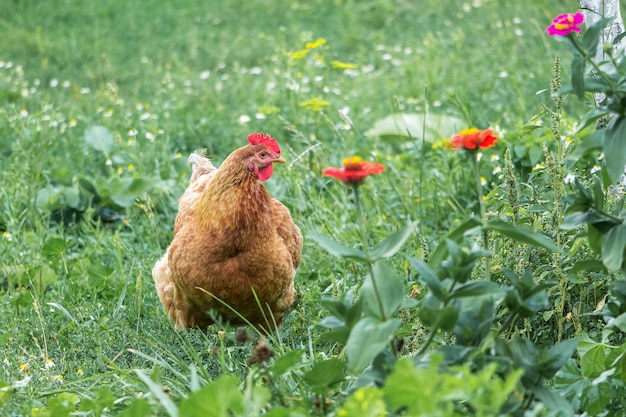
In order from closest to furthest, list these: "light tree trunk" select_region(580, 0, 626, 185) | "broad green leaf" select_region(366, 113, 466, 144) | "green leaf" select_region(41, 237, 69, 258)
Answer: "light tree trunk" select_region(580, 0, 626, 185), "green leaf" select_region(41, 237, 69, 258), "broad green leaf" select_region(366, 113, 466, 144)

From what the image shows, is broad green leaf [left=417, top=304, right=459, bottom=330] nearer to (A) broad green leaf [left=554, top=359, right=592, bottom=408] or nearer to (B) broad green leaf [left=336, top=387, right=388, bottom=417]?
(B) broad green leaf [left=336, top=387, right=388, bottom=417]

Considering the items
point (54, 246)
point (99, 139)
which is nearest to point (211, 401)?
point (54, 246)

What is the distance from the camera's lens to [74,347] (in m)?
3.63

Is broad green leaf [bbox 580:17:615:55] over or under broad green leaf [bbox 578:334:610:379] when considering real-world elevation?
over

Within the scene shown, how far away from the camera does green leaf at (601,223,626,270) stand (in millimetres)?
2307

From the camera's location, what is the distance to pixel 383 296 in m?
2.19

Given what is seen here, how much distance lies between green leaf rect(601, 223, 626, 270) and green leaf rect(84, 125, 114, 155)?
159 inches

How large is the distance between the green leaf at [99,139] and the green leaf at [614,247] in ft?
13.2

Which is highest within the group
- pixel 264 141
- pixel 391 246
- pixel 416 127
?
pixel 391 246

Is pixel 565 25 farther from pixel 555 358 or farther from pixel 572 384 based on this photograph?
pixel 572 384

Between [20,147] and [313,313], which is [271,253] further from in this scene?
[20,147]

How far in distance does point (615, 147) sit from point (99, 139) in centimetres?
417

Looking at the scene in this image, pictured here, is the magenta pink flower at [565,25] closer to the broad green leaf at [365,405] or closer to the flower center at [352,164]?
the flower center at [352,164]

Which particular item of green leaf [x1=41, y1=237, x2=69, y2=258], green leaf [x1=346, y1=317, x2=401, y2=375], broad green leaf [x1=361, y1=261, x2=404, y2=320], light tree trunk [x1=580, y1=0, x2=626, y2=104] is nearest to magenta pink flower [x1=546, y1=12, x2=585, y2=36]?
broad green leaf [x1=361, y1=261, x2=404, y2=320]
